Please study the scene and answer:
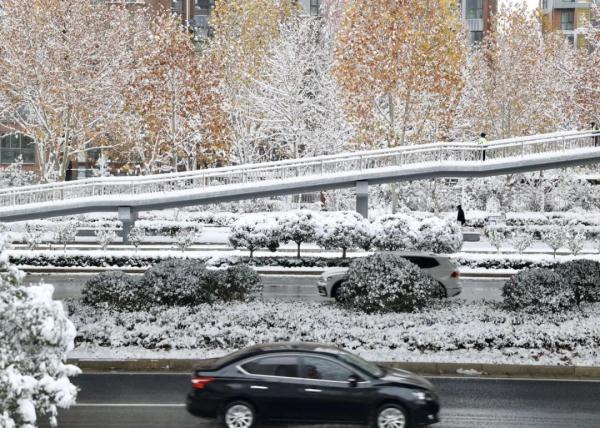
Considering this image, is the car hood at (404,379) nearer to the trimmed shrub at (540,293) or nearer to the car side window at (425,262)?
the trimmed shrub at (540,293)

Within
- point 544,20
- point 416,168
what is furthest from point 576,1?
point 416,168

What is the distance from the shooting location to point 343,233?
34.4 metres

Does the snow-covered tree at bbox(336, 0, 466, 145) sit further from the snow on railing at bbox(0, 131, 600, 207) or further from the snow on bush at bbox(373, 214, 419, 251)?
the snow on bush at bbox(373, 214, 419, 251)

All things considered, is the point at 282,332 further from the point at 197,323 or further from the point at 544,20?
the point at 544,20

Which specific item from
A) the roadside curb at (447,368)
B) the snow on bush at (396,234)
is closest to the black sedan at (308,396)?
the roadside curb at (447,368)

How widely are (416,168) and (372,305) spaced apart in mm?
19627

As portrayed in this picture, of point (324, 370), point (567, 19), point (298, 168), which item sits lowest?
point (324, 370)

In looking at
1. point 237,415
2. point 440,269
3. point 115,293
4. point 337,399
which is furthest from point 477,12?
point 237,415

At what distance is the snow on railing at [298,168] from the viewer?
127 feet

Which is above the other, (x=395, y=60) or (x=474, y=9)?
(x=474, y=9)

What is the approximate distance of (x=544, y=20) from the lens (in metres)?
69.9

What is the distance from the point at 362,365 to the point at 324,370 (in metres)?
0.61

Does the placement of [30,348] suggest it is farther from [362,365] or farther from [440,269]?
[440,269]

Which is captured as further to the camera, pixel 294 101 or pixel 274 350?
pixel 294 101
